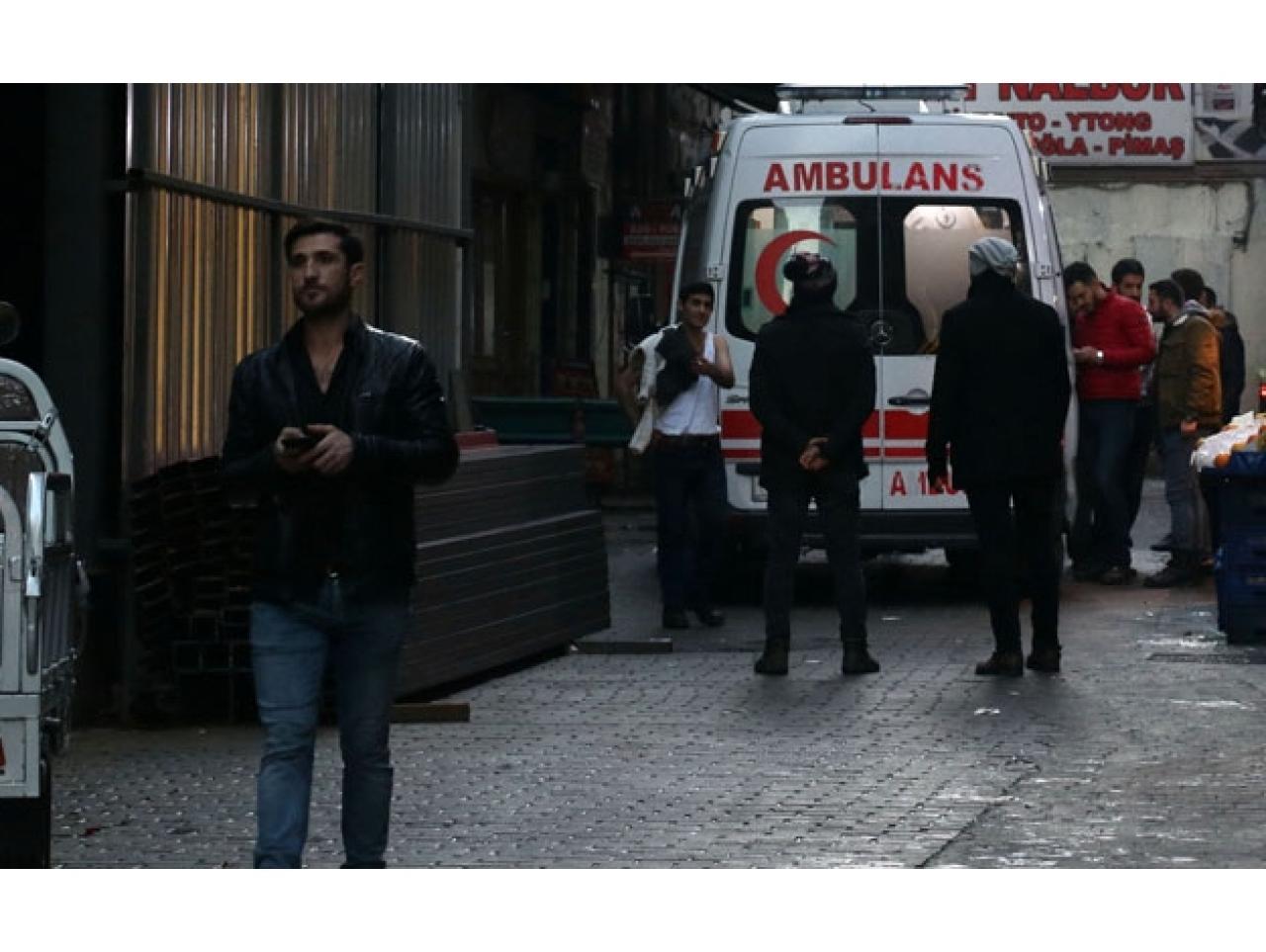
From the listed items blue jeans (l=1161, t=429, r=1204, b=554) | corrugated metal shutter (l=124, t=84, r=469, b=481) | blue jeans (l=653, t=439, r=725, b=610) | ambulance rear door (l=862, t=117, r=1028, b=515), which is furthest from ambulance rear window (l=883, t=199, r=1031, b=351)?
corrugated metal shutter (l=124, t=84, r=469, b=481)

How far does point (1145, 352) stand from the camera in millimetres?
17250

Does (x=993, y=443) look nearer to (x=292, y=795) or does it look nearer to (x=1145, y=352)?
(x=1145, y=352)

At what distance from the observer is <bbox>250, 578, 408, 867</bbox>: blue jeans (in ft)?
22.4

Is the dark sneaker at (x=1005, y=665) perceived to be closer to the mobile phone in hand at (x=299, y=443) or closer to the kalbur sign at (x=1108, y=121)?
the mobile phone in hand at (x=299, y=443)

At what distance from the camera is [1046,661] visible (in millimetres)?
12711

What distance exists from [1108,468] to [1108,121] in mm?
16341

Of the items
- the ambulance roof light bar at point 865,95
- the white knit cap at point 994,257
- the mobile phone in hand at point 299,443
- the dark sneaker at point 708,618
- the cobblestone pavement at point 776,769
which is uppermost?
the ambulance roof light bar at point 865,95

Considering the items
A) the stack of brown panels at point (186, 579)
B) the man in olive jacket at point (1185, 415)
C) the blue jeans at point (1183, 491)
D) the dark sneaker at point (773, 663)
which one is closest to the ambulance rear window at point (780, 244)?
the man in olive jacket at point (1185, 415)

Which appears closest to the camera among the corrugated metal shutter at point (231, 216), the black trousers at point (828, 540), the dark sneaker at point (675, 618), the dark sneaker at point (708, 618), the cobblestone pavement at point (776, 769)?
the cobblestone pavement at point (776, 769)

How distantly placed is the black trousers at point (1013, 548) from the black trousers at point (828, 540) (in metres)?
0.55

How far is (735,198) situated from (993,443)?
13.0 feet

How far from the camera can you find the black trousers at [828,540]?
12633 millimetres

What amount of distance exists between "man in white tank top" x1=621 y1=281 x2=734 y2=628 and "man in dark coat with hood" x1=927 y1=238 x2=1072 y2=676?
216 centimetres

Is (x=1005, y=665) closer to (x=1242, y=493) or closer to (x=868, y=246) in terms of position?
(x=1242, y=493)
